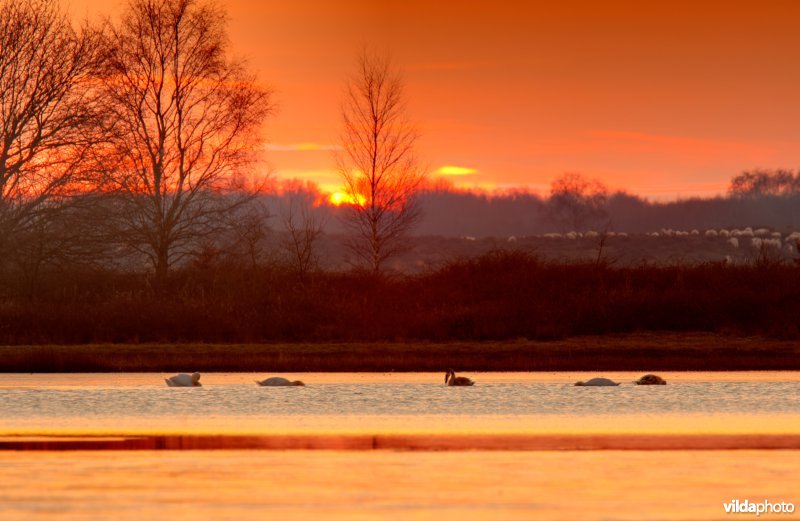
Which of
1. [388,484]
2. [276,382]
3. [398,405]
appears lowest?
[388,484]

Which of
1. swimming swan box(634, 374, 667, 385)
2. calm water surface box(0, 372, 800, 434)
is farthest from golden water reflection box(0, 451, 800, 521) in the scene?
swimming swan box(634, 374, 667, 385)

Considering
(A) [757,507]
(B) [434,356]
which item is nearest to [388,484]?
(A) [757,507]

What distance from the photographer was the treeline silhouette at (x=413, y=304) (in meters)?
32.1

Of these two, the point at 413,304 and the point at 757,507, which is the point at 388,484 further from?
the point at 413,304

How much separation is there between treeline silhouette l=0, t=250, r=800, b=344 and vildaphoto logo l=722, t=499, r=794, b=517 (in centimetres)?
2208

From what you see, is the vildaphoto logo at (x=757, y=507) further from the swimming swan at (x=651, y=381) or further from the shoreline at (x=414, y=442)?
the swimming swan at (x=651, y=381)

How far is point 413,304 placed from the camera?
112ft

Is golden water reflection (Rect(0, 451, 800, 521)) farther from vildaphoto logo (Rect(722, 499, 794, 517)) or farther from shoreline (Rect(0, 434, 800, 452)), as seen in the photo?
shoreline (Rect(0, 434, 800, 452))

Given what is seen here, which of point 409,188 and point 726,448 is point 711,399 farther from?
point 409,188

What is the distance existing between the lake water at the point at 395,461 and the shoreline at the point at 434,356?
18.7 feet

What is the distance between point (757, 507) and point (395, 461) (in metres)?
3.33

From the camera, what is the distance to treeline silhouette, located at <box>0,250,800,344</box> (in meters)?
32.1

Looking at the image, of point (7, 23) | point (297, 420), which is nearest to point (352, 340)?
point (7, 23)

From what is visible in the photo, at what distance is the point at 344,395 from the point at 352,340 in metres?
13.0
